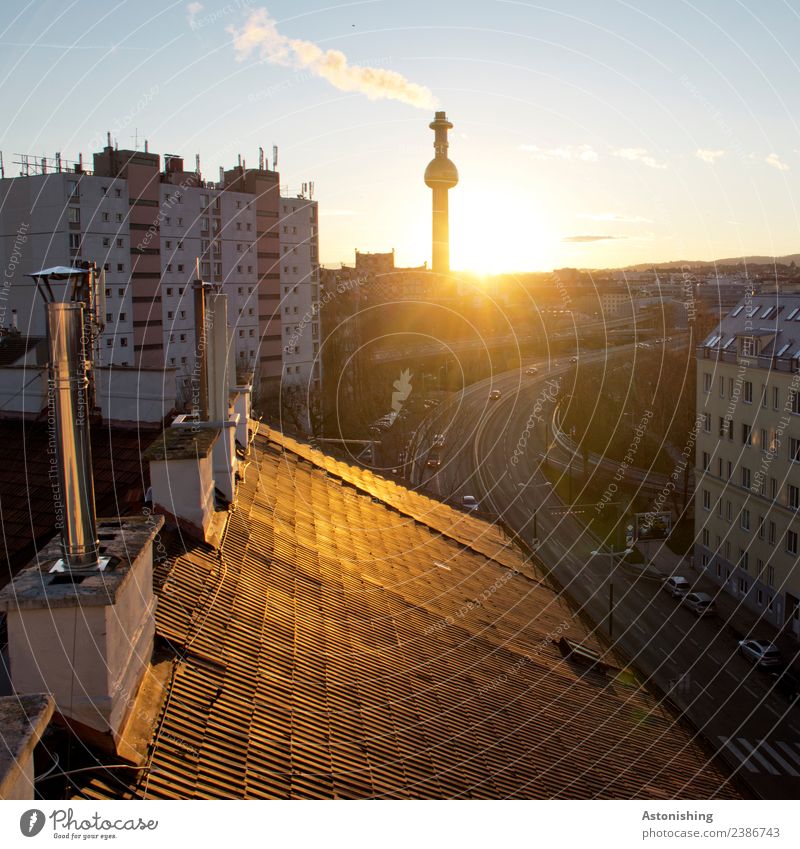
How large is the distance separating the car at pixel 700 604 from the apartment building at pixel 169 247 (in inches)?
496

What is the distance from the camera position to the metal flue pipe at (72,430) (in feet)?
9.21

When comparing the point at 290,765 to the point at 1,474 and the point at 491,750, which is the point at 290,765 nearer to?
the point at 491,750

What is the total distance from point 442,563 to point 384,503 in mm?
1206

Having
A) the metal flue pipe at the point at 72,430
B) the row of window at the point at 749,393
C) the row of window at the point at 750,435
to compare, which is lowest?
the row of window at the point at 750,435

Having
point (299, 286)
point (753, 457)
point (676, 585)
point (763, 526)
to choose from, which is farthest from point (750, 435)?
point (299, 286)

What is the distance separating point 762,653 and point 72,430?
13.9m

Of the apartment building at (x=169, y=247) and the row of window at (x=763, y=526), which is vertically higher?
the apartment building at (x=169, y=247)

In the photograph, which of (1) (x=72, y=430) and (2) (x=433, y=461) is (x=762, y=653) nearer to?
(1) (x=72, y=430)

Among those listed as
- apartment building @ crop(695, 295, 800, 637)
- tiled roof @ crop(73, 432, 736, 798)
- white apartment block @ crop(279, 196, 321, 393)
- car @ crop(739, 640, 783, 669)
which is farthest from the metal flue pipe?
white apartment block @ crop(279, 196, 321, 393)

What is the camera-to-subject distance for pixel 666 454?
28.2 meters

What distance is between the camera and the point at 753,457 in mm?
16938

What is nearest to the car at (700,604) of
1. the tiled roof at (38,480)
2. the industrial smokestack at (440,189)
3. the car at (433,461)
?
the car at (433,461)

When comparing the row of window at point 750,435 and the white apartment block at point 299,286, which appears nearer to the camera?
the row of window at point 750,435

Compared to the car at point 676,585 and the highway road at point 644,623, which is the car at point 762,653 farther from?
the car at point 676,585
